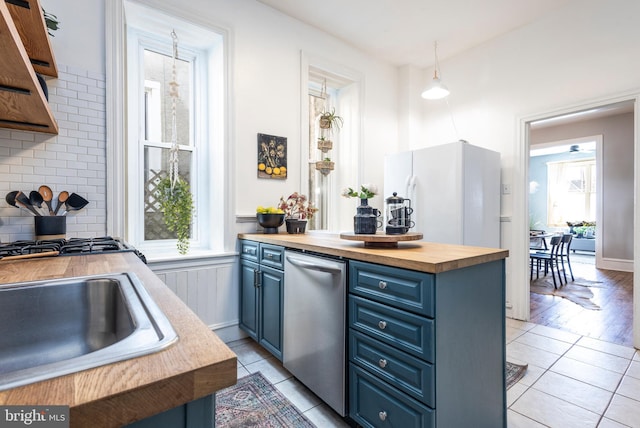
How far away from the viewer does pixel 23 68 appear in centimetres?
108

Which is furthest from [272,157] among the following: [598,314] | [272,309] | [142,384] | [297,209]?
[598,314]

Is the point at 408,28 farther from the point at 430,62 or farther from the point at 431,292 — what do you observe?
the point at 431,292

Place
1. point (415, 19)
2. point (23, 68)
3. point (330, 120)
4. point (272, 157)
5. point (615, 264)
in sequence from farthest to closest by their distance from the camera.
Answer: point (615, 264)
point (330, 120)
point (415, 19)
point (272, 157)
point (23, 68)

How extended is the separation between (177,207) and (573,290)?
5.12m

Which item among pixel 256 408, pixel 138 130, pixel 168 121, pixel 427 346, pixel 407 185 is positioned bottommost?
pixel 256 408

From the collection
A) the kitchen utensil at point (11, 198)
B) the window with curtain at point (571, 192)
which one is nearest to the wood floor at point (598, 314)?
the kitchen utensil at point (11, 198)

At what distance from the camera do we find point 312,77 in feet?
11.6

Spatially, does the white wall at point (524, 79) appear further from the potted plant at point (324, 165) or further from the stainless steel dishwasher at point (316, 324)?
the stainless steel dishwasher at point (316, 324)

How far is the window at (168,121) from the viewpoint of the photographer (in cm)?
249

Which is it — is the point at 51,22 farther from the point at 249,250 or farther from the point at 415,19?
the point at 415,19

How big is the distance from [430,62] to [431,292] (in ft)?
12.0

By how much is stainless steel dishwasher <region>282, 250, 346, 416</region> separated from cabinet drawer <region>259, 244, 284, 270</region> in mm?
98

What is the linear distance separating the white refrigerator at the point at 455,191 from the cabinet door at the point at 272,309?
5.65 feet

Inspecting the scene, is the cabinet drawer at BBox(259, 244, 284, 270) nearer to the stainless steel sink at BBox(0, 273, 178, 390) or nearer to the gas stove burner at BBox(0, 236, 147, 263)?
the gas stove burner at BBox(0, 236, 147, 263)
